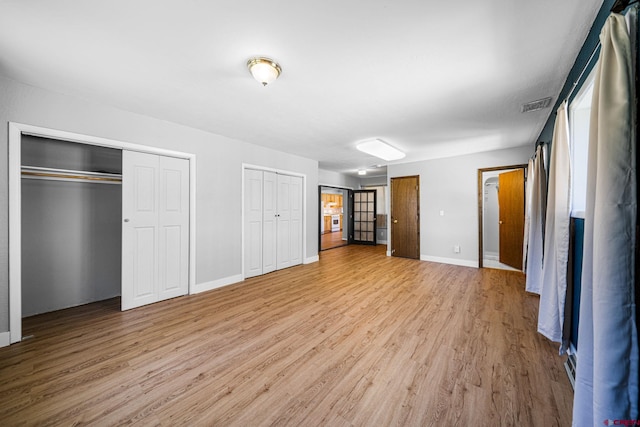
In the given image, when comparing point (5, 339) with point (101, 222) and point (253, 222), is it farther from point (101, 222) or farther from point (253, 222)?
point (253, 222)

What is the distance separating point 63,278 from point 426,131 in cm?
529

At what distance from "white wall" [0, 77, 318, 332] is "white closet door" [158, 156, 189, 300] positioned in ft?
0.55

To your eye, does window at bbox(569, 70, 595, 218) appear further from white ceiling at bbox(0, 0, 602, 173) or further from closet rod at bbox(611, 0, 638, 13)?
closet rod at bbox(611, 0, 638, 13)

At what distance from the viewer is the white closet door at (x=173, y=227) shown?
10.4 ft

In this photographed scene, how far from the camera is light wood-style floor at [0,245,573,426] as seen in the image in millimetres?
1434

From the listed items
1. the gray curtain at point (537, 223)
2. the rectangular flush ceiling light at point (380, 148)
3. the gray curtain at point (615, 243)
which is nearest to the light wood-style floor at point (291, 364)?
the gray curtain at point (537, 223)

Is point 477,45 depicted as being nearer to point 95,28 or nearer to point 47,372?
point 95,28

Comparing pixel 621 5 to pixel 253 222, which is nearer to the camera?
pixel 621 5

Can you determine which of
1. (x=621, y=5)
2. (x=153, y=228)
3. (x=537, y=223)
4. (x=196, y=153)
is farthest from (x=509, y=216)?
(x=153, y=228)

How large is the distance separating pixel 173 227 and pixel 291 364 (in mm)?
2500

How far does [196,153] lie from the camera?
3469 mm

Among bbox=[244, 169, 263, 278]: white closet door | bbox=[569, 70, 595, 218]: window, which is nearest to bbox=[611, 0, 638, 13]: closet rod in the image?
bbox=[569, 70, 595, 218]: window

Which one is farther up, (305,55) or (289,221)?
(305,55)

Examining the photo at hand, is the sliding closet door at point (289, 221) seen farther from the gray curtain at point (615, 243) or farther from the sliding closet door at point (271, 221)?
the gray curtain at point (615, 243)
